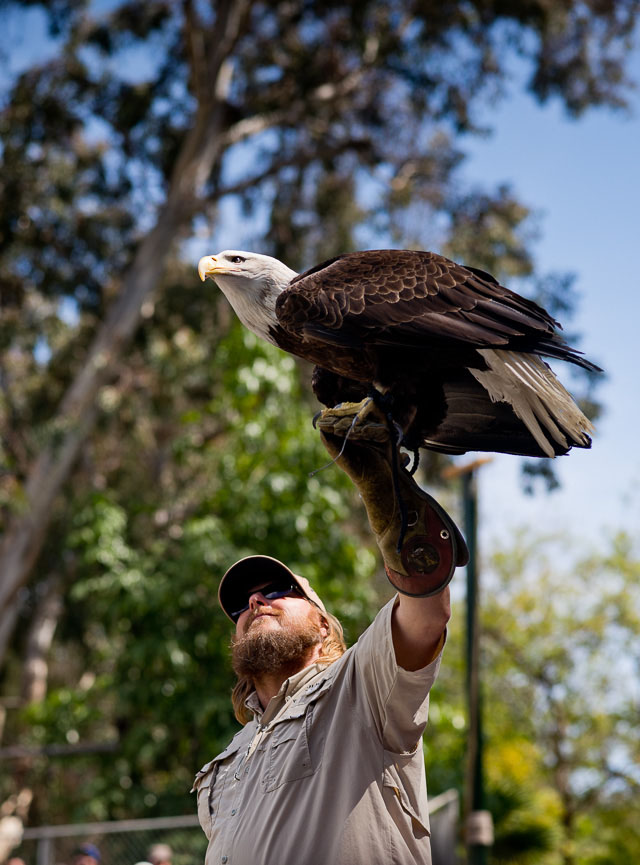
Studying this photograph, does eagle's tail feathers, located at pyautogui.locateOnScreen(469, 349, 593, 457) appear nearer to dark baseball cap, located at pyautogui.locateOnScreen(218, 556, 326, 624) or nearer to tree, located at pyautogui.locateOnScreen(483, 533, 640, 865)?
dark baseball cap, located at pyautogui.locateOnScreen(218, 556, 326, 624)

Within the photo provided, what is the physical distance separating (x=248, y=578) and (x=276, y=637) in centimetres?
31

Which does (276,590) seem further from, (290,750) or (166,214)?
(166,214)

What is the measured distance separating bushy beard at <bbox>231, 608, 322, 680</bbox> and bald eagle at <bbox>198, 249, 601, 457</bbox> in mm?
689

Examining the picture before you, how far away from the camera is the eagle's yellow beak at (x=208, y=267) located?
8.71ft

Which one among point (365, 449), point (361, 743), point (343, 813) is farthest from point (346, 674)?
point (365, 449)

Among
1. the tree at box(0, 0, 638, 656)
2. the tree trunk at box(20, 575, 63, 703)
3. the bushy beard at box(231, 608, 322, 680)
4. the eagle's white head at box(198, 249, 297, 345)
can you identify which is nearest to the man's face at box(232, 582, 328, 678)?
A: the bushy beard at box(231, 608, 322, 680)

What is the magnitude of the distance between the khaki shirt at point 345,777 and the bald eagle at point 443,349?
495 mm

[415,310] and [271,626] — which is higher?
[415,310]

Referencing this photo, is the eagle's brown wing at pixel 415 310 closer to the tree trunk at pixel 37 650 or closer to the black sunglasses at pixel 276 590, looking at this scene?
the black sunglasses at pixel 276 590

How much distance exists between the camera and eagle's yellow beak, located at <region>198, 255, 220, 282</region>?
2.66m

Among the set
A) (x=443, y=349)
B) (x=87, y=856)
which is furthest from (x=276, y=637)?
(x=87, y=856)

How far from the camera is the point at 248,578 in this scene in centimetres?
288

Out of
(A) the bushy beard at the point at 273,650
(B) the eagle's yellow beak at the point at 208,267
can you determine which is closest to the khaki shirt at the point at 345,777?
(A) the bushy beard at the point at 273,650

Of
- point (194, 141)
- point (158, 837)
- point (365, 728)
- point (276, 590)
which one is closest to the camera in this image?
point (365, 728)
